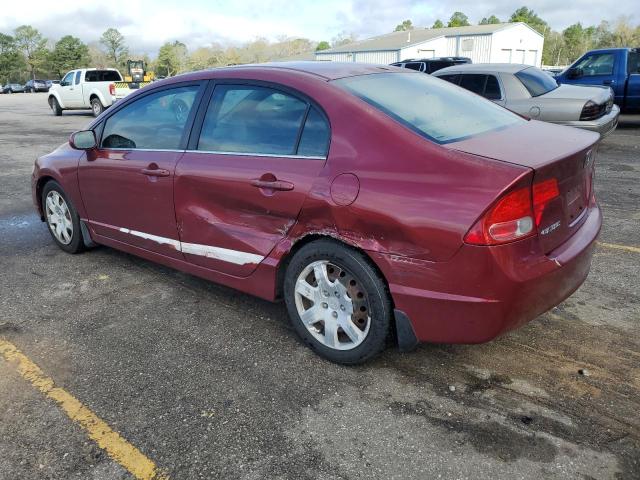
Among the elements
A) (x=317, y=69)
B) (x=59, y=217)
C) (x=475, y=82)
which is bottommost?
(x=59, y=217)

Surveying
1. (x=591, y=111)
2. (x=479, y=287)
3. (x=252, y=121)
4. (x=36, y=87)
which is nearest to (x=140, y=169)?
(x=252, y=121)

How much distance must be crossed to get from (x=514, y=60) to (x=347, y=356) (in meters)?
51.4

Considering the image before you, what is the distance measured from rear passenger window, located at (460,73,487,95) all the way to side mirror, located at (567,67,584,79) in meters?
4.95

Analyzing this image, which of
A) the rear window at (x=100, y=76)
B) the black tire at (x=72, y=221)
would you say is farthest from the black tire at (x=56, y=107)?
the black tire at (x=72, y=221)

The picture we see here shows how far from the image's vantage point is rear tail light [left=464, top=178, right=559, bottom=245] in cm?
234

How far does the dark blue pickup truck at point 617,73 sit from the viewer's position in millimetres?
12195

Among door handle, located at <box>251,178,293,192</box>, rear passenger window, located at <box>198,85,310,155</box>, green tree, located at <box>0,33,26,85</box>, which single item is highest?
green tree, located at <box>0,33,26,85</box>

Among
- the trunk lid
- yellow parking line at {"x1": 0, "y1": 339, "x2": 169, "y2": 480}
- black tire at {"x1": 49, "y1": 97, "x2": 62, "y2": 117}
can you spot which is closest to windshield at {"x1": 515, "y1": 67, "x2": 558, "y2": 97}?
the trunk lid

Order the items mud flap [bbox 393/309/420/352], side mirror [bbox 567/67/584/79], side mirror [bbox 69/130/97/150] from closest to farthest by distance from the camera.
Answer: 1. mud flap [bbox 393/309/420/352]
2. side mirror [bbox 69/130/97/150]
3. side mirror [bbox 567/67/584/79]

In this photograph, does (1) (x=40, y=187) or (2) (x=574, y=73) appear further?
(2) (x=574, y=73)

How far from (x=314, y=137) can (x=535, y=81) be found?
7539mm

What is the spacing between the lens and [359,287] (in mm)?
2795

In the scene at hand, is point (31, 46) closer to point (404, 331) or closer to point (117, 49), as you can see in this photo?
point (117, 49)

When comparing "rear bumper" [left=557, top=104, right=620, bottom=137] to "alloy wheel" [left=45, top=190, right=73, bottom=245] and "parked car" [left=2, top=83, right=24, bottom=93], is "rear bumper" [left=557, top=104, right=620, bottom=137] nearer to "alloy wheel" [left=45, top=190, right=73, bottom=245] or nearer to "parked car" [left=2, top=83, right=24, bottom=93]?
"alloy wheel" [left=45, top=190, right=73, bottom=245]
